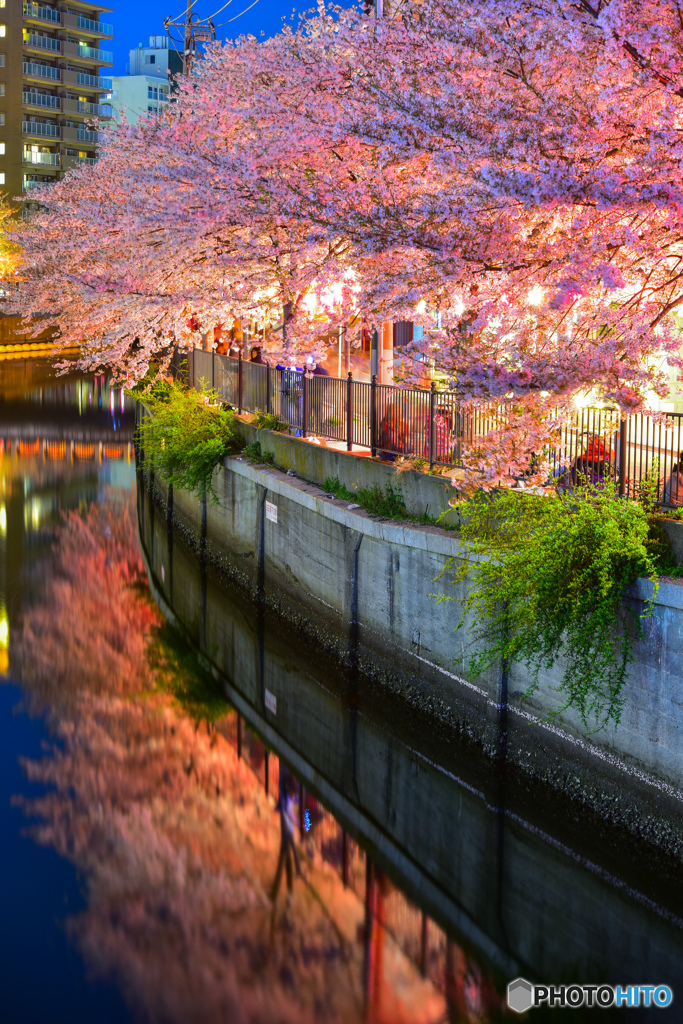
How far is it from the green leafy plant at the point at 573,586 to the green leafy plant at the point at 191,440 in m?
10.8

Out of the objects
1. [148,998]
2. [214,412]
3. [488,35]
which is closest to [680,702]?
[148,998]

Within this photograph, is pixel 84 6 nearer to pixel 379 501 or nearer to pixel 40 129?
pixel 40 129

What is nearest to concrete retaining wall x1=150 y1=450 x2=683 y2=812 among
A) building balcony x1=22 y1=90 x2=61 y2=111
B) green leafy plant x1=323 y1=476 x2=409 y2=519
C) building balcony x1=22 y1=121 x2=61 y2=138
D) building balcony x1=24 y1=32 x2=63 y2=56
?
green leafy plant x1=323 y1=476 x2=409 y2=519

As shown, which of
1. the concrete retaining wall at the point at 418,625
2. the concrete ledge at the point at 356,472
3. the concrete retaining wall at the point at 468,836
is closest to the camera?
the concrete retaining wall at the point at 468,836

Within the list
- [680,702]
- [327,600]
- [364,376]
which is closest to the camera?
[680,702]

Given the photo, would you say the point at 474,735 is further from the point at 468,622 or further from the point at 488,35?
the point at 488,35

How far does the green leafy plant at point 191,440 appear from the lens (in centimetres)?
2261

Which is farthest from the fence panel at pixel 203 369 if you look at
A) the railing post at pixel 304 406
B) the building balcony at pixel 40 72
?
the building balcony at pixel 40 72

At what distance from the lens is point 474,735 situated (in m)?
13.8

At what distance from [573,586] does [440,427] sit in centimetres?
469

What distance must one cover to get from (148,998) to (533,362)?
7021 mm
